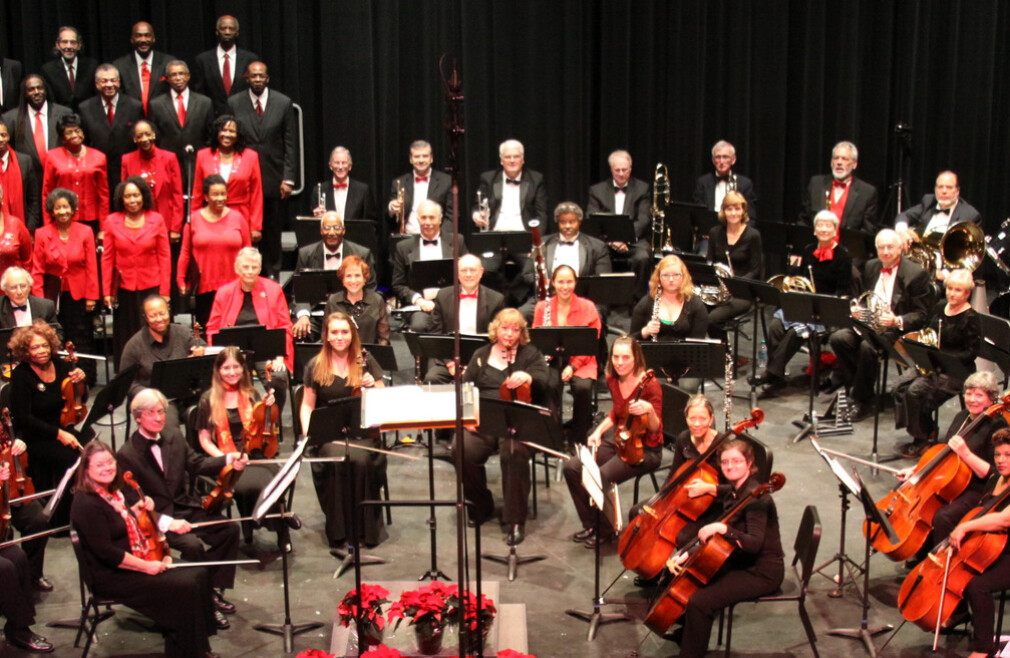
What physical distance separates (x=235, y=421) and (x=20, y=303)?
214 centimetres

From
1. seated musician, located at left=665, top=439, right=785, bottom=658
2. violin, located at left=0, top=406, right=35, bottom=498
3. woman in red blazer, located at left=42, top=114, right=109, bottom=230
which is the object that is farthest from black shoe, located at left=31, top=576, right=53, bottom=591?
woman in red blazer, located at left=42, top=114, right=109, bottom=230

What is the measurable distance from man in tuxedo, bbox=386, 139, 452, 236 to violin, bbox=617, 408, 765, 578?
4.83 meters

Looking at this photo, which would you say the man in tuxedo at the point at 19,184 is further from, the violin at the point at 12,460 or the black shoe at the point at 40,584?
the black shoe at the point at 40,584

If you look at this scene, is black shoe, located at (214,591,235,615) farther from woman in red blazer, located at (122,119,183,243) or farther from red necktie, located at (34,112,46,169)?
red necktie, located at (34,112,46,169)

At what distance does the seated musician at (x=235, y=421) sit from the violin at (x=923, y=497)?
3.17 meters

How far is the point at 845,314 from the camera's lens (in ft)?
26.3

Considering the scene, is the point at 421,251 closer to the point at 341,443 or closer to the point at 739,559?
the point at 341,443

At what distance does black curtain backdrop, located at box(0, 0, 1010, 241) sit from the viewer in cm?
1147

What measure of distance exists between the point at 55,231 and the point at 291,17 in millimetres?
3352

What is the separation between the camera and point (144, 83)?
35.0 feet

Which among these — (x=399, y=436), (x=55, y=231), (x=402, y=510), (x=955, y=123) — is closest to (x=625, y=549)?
(x=402, y=510)

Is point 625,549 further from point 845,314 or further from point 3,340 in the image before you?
point 3,340

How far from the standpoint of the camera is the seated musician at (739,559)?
5652 mm

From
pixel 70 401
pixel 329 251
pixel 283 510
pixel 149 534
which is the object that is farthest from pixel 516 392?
pixel 329 251
